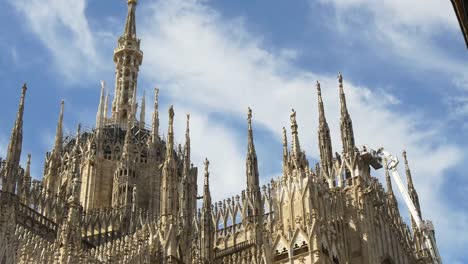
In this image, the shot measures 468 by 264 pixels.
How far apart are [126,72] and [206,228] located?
114 feet

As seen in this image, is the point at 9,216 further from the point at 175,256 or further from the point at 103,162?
the point at 103,162

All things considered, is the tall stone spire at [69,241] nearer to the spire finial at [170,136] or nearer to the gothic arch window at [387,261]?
the spire finial at [170,136]

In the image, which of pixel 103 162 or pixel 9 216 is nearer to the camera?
pixel 9 216

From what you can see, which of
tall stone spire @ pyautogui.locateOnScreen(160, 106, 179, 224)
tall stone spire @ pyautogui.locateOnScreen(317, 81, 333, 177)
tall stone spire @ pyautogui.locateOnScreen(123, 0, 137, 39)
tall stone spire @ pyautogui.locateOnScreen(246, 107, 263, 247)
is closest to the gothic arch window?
tall stone spire @ pyautogui.locateOnScreen(317, 81, 333, 177)

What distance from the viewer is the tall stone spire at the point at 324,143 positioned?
3378 cm

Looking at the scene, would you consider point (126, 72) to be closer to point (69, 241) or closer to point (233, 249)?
point (233, 249)

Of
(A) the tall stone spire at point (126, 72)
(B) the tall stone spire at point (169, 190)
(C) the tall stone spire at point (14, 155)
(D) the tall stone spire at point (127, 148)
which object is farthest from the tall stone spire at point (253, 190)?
(A) the tall stone spire at point (126, 72)

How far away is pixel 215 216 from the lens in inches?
1624

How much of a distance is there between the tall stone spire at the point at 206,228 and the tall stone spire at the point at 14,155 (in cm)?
907

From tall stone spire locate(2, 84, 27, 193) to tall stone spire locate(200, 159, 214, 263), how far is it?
29.8 ft

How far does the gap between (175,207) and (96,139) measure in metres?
25.8

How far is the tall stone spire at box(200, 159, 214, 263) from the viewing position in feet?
104

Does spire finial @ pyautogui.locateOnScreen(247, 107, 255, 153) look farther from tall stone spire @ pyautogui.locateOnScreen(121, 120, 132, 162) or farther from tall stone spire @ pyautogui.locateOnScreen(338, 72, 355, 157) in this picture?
tall stone spire @ pyautogui.locateOnScreen(121, 120, 132, 162)

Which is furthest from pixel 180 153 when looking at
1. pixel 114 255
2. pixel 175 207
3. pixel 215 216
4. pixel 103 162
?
pixel 114 255
